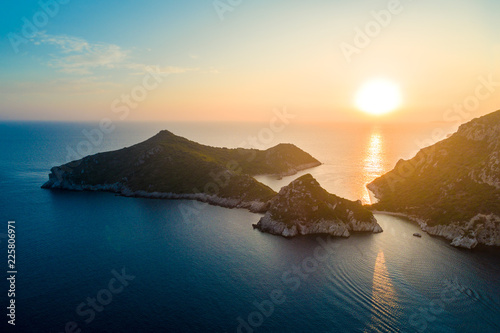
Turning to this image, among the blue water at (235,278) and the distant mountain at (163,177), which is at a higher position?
the distant mountain at (163,177)

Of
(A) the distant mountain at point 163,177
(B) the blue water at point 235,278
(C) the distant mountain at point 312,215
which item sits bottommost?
(B) the blue water at point 235,278

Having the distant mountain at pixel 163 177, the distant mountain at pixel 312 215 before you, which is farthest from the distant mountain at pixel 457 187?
the distant mountain at pixel 163 177

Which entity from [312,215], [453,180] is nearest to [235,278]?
[312,215]

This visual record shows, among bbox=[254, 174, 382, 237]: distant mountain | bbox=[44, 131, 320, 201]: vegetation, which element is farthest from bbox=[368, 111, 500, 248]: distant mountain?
bbox=[44, 131, 320, 201]: vegetation

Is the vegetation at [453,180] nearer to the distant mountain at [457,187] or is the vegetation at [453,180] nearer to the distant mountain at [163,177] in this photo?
the distant mountain at [457,187]

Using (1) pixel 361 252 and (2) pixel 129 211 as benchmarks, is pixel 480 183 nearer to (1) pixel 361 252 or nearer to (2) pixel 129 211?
(1) pixel 361 252

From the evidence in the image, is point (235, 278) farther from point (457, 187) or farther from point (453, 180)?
point (453, 180)

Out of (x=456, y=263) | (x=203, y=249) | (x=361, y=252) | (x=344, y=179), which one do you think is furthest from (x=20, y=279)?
(x=344, y=179)
